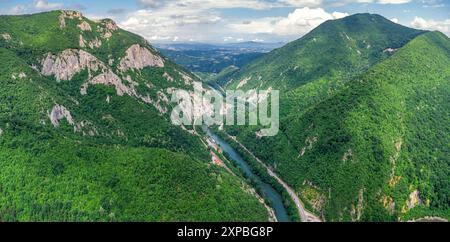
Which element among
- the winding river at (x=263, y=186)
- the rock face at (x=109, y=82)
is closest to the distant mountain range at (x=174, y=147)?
the rock face at (x=109, y=82)

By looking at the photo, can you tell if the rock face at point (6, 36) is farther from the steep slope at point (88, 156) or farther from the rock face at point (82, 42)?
the rock face at point (82, 42)

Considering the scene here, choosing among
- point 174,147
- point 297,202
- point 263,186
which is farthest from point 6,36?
point 297,202

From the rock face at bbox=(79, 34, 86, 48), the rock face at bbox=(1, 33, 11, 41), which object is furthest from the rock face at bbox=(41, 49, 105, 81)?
the rock face at bbox=(1, 33, 11, 41)

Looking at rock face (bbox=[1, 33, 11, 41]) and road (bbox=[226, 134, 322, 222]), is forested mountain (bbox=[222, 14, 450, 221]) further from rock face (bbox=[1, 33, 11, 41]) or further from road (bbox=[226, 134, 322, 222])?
rock face (bbox=[1, 33, 11, 41])

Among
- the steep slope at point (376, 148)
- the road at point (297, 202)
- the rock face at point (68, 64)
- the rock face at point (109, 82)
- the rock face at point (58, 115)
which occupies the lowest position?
the road at point (297, 202)

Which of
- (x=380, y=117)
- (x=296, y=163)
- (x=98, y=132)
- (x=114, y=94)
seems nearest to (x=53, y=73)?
(x=114, y=94)

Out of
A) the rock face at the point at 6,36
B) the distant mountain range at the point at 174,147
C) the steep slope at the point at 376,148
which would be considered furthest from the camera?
the rock face at the point at 6,36
